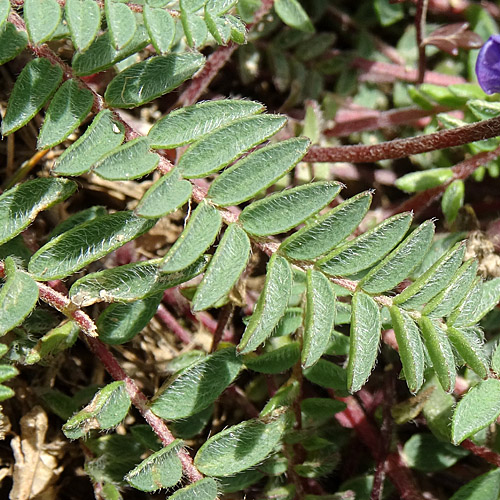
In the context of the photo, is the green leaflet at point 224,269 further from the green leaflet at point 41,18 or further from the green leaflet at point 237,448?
the green leaflet at point 41,18

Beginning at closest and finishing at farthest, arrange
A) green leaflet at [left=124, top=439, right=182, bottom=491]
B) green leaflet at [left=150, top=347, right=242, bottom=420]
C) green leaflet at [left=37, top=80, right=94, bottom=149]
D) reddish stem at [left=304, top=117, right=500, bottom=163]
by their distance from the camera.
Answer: green leaflet at [left=124, top=439, right=182, bottom=491] → green leaflet at [left=37, top=80, right=94, bottom=149] → green leaflet at [left=150, top=347, right=242, bottom=420] → reddish stem at [left=304, top=117, right=500, bottom=163]

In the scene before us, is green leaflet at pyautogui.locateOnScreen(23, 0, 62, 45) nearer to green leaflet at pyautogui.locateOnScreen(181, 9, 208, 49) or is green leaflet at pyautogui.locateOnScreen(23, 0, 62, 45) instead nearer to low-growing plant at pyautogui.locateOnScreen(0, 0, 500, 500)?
low-growing plant at pyautogui.locateOnScreen(0, 0, 500, 500)

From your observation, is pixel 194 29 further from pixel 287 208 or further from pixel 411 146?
pixel 411 146

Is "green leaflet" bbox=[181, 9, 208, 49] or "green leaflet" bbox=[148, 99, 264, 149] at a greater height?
"green leaflet" bbox=[181, 9, 208, 49]

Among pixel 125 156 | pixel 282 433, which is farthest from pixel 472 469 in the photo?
pixel 125 156

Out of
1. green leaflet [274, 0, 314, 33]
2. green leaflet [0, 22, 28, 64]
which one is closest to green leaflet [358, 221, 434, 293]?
green leaflet [0, 22, 28, 64]

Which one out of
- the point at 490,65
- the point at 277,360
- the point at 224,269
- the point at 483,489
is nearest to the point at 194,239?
the point at 224,269

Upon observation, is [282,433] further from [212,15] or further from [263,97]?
[263,97]
